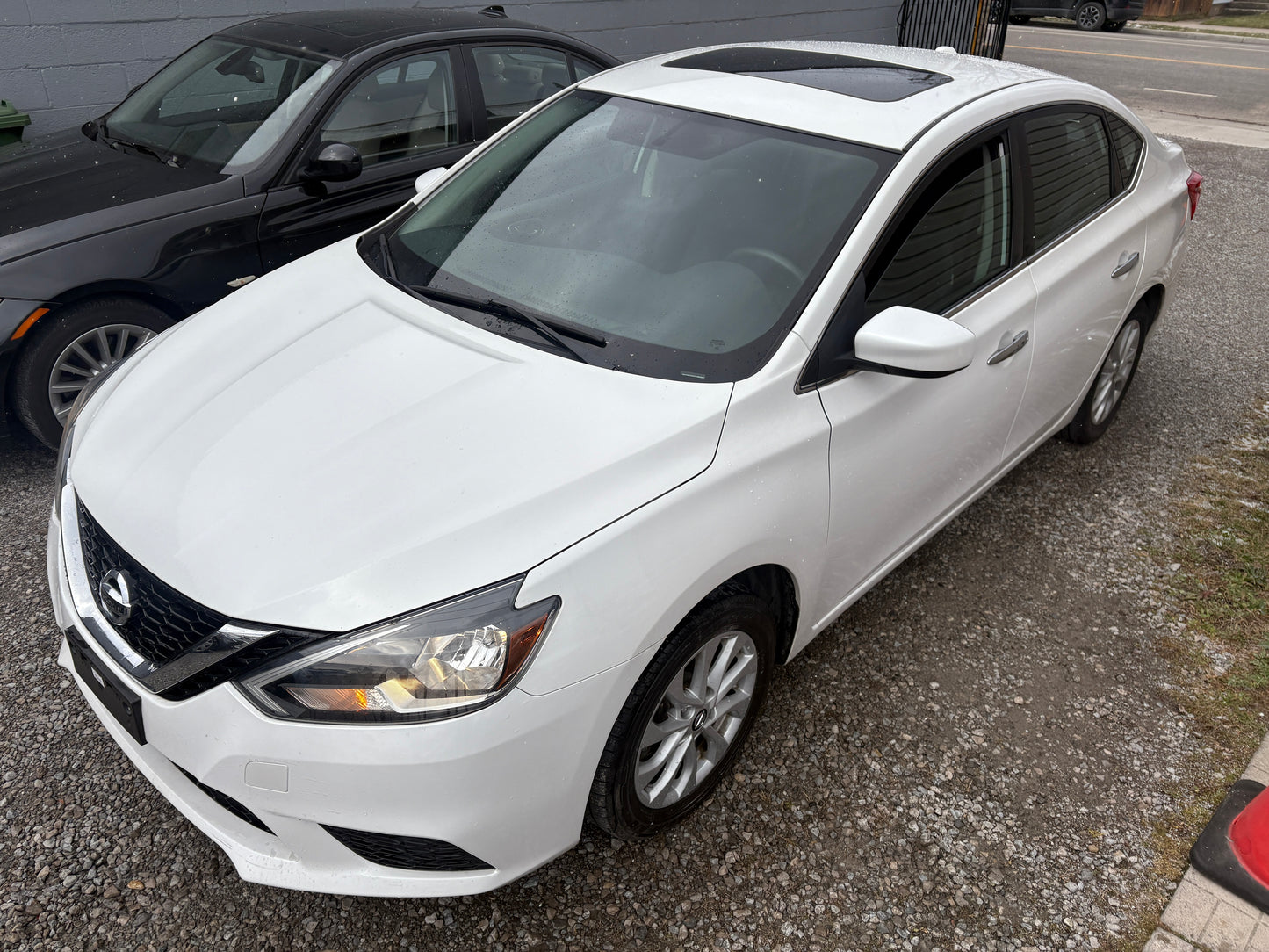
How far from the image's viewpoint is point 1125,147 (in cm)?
390

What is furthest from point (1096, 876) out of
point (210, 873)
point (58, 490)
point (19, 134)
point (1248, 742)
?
point (19, 134)

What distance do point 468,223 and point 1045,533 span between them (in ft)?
8.28

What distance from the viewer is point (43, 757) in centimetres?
269

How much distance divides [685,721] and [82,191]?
132 inches

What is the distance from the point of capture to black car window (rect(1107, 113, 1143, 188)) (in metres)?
3.84

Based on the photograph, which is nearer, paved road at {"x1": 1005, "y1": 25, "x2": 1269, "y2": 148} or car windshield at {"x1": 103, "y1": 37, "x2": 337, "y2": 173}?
car windshield at {"x1": 103, "y1": 37, "x2": 337, "y2": 173}

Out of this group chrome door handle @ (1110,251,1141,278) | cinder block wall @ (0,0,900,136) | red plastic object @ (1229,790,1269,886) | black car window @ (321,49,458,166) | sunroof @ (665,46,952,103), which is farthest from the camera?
cinder block wall @ (0,0,900,136)

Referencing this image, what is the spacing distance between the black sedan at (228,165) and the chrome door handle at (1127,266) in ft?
9.47

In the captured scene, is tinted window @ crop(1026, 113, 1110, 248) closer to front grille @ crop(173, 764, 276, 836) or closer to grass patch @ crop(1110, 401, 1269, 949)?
grass patch @ crop(1110, 401, 1269, 949)

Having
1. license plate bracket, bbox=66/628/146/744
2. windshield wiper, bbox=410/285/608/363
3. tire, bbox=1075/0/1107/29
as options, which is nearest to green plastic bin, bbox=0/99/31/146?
windshield wiper, bbox=410/285/608/363

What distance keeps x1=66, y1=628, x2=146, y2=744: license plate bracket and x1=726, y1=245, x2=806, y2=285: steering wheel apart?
5.75 feet

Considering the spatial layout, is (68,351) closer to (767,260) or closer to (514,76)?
(514,76)

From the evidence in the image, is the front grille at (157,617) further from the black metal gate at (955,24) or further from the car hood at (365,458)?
the black metal gate at (955,24)

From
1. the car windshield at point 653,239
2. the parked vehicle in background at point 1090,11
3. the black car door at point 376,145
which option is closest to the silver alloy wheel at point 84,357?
the black car door at point 376,145
